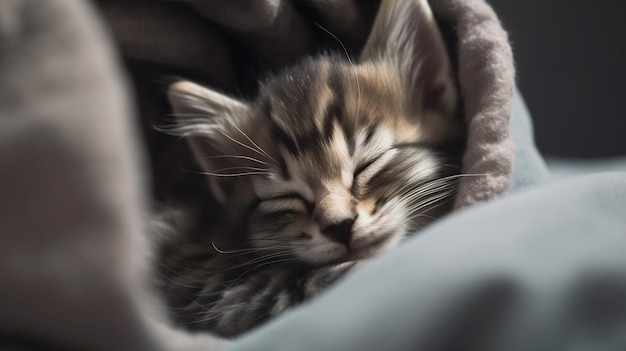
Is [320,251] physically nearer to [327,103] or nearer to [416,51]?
[327,103]

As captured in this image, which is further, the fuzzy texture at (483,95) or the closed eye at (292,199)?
the closed eye at (292,199)

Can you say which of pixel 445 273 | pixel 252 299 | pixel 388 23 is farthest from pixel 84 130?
pixel 388 23

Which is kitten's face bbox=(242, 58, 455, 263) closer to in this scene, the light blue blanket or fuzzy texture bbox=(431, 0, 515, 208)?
fuzzy texture bbox=(431, 0, 515, 208)

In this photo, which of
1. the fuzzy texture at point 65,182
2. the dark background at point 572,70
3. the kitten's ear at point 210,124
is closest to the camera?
the fuzzy texture at point 65,182

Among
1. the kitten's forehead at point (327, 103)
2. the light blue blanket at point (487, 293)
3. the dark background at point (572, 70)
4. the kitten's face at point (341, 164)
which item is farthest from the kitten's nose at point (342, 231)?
the dark background at point (572, 70)

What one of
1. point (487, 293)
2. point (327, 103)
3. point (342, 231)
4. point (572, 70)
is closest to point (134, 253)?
point (487, 293)

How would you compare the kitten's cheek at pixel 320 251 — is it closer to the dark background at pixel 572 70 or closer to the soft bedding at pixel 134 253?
the soft bedding at pixel 134 253

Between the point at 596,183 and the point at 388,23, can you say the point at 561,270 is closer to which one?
the point at 596,183
